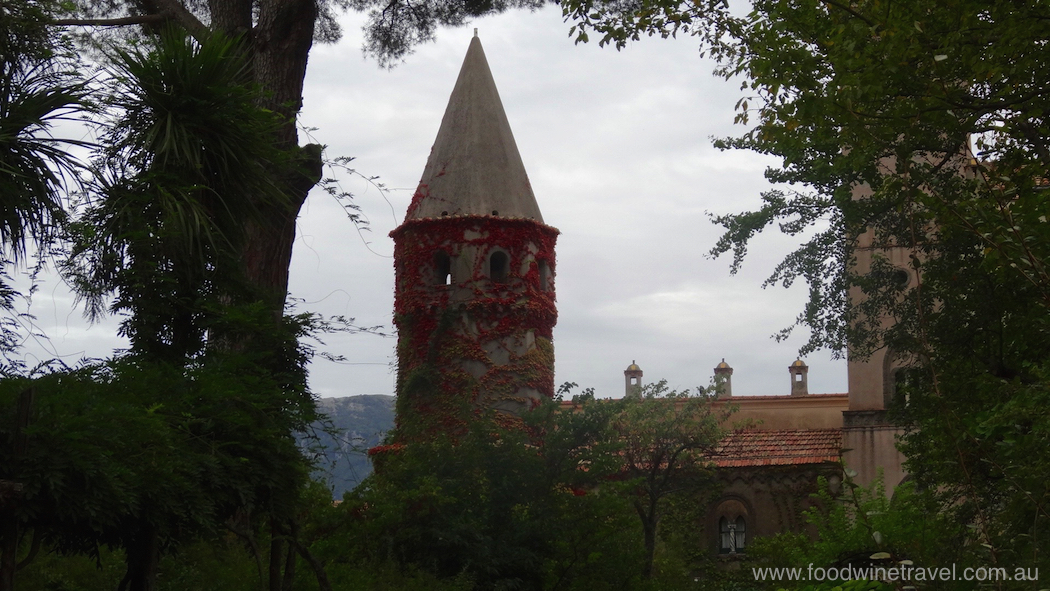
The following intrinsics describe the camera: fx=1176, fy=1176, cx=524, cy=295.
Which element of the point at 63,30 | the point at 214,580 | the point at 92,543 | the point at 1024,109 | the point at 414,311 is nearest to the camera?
the point at 92,543

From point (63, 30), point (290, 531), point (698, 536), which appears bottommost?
point (698, 536)

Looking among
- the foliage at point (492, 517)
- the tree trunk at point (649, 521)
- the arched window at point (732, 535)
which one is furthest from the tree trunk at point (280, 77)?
the arched window at point (732, 535)

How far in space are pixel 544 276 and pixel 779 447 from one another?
21.8 ft

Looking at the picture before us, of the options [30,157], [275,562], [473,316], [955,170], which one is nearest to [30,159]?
[30,157]

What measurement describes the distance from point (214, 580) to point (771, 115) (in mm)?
7486

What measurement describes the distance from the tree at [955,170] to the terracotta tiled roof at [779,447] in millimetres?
9533

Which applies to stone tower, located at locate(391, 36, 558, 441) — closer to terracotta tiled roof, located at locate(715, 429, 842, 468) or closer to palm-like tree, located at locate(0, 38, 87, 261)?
terracotta tiled roof, located at locate(715, 429, 842, 468)

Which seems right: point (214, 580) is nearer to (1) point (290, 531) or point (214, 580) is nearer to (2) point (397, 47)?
(1) point (290, 531)

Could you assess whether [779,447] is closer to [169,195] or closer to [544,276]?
[544,276]

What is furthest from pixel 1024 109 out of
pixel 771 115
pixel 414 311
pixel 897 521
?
pixel 414 311

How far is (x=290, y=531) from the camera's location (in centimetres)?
985

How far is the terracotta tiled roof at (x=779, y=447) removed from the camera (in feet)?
81.1

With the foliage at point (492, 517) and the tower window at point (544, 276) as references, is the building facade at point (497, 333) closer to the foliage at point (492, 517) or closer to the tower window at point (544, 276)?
the tower window at point (544, 276)

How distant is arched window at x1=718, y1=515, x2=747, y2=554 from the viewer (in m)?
25.0
